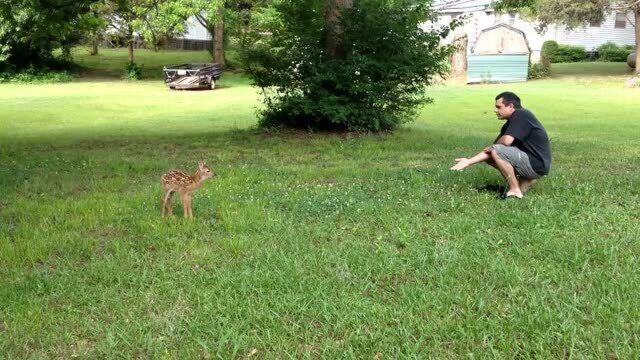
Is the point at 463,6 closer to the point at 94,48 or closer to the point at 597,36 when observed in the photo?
the point at 597,36

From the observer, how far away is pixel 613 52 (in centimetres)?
4678

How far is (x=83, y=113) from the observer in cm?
2169

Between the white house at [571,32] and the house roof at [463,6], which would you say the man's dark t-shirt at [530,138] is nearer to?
the house roof at [463,6]

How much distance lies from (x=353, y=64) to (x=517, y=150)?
6.99 metres

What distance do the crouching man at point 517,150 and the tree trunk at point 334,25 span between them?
283 inches

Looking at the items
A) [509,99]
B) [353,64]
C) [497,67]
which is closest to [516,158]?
[509,99]

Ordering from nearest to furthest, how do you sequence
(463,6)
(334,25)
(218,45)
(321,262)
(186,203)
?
(321,262)
(186,203)
(334,25)
(218,45)
(463,6)

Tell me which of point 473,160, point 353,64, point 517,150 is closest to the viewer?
point 473,160

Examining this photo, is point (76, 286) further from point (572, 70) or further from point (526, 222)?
point (572, 70)

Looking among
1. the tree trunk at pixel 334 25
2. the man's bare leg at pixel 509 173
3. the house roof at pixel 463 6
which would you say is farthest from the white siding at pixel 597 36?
the man's bare leg at pixel 509 173

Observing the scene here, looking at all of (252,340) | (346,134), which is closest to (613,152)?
(346,134)

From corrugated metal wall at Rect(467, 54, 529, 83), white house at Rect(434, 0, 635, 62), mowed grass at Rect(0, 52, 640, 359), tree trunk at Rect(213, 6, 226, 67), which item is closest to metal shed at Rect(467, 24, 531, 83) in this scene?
corrugated metal wall at Rect(467, 54, 529, 83)

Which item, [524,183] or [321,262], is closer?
[321,262]

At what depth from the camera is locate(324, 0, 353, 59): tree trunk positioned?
1361cm
